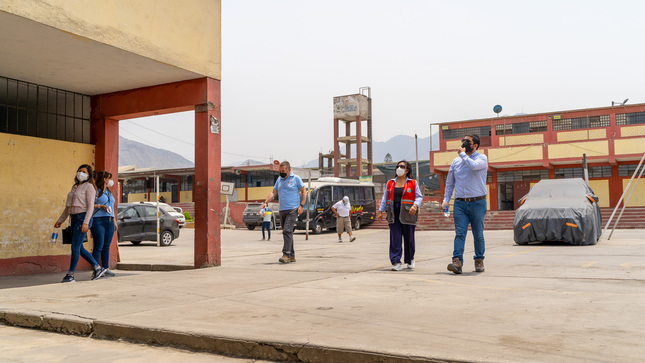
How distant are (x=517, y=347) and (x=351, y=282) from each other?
338 cm

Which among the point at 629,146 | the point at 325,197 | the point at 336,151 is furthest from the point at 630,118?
the point at 336,151

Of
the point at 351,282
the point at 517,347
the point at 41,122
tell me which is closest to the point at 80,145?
the point at 41,122

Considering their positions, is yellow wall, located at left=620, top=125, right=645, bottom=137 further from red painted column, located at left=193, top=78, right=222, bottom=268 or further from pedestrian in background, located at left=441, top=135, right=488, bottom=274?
red painted column, located at left=193, top=78, right=222, bottom=268

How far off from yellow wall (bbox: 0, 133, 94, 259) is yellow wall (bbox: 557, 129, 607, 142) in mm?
36269

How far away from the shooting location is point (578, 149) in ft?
118

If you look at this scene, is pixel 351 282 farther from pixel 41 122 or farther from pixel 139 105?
pixel 41 122

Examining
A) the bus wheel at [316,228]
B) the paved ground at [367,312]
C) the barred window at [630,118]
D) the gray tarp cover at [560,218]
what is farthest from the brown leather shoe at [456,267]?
the barred window at [630,118]

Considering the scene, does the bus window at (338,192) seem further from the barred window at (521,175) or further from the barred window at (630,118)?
the barred window at (630,118)

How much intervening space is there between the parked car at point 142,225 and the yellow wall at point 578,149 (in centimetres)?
2761

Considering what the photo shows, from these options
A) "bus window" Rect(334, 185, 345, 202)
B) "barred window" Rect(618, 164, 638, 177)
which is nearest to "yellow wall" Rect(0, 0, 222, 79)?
"bus window" Rect(334, 185, 345, 202)

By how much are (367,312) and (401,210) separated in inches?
133

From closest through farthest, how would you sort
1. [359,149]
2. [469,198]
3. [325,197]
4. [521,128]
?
[469,198] < [325,197] < [521,128] < [359,149]

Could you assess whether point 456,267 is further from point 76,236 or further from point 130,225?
point 130,225

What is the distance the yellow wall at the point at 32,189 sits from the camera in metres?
8.69
